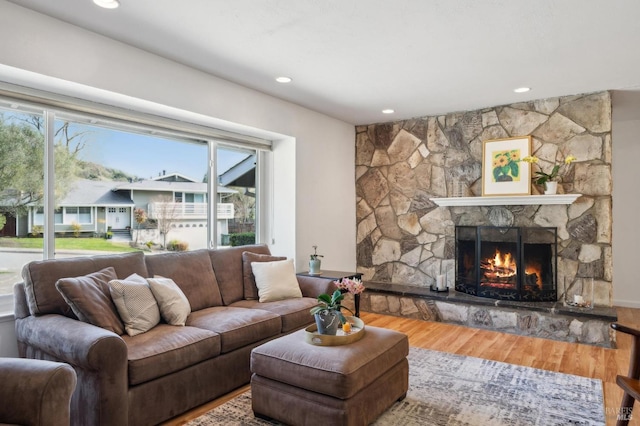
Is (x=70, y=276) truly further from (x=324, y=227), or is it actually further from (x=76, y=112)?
(x=324, y=227)

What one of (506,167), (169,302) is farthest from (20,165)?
(506,167)

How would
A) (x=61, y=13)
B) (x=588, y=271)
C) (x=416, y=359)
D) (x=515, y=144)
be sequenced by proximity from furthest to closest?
(x=515, y=144) → (x=588, y=271) → (x=416, y=359) → (x=61, y=13)

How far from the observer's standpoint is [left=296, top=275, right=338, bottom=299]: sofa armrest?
12.8ft

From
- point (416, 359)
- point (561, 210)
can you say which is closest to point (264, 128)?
point (416, 359)

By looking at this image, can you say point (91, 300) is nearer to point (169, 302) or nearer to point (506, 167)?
point (169, 302)

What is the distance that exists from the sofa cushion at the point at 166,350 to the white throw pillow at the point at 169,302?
0.07m

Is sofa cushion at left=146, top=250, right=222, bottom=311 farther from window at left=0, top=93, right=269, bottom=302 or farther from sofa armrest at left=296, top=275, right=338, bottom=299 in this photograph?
sofa armrest at left=296, top=275, right=338, bottom=299

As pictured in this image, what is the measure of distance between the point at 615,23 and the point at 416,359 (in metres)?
2.92

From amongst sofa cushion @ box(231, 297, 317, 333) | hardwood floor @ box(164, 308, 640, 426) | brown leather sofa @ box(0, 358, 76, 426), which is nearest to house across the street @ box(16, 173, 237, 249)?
sofa cushion @ box(231, 297, 317, 333)

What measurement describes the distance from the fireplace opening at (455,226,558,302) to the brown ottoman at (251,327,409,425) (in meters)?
2.57

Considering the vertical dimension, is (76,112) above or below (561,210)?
above

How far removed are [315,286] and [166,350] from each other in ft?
5.83

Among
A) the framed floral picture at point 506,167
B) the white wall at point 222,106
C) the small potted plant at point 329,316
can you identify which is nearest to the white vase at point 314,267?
the white wall at point 222,106

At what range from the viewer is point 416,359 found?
11.4 feet
